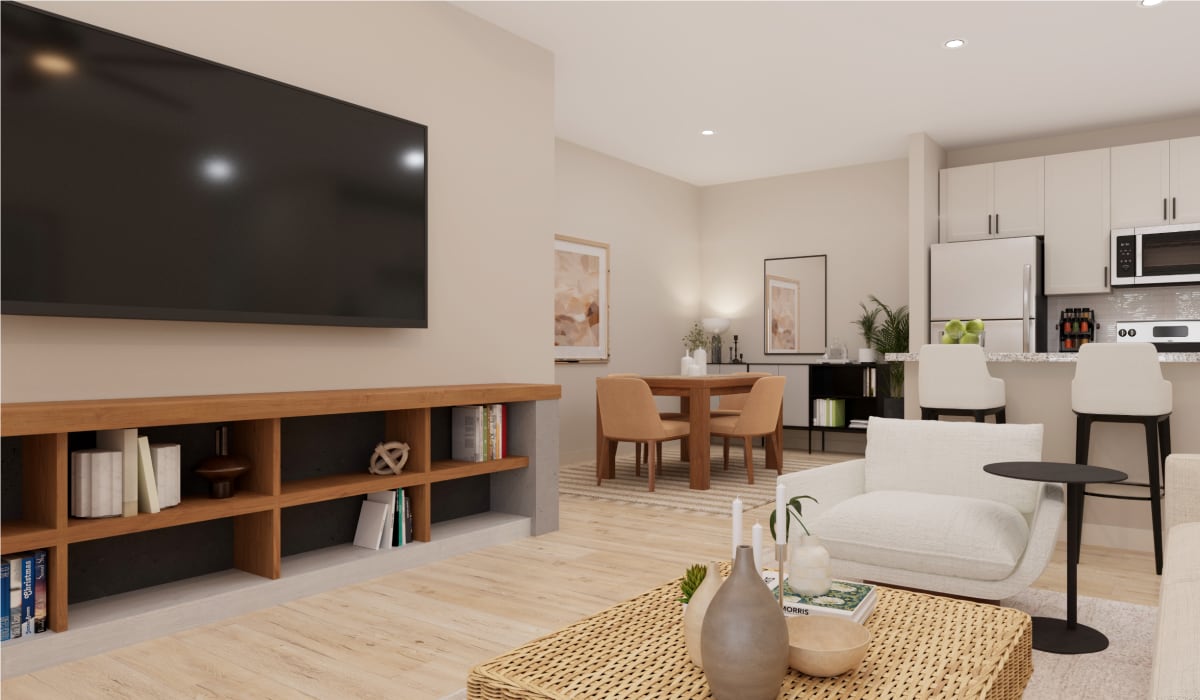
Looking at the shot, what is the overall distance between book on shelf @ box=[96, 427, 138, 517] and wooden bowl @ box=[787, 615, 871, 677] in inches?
84.0

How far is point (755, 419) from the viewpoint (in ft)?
19.1

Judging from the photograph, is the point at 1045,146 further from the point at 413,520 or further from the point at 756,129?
the point at 413,520

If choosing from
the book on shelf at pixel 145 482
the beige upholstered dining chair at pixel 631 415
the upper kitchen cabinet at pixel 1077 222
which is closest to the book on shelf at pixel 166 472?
the book on shelf at pixel 145 482

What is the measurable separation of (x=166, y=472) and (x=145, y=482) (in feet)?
0.28

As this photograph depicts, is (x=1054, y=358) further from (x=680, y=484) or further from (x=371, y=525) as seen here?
(x=371, y=525)

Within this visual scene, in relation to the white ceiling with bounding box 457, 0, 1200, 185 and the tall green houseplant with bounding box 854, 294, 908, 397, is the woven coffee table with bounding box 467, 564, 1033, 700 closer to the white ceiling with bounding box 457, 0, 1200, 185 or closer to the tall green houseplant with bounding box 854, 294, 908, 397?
the white ceiling with bounding box 457, 0, 1200, 185

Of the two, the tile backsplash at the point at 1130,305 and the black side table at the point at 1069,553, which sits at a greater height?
the tile backsplash at the point at 1130,305

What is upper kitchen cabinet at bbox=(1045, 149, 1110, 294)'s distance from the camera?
618cm

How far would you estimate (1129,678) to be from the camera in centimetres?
223

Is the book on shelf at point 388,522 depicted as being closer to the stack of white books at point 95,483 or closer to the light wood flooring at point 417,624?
the light wood flooring at point 417,624

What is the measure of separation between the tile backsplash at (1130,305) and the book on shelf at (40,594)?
6.95m

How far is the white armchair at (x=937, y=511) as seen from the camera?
2.57m

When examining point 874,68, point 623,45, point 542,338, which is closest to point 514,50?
point 623,45

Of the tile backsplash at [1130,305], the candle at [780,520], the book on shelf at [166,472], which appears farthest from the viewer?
the tile backsplash at [1130,305]
